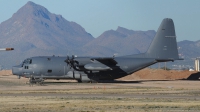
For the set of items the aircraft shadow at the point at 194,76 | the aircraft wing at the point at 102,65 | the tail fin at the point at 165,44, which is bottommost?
the aircraft shadow at the point at 194,76

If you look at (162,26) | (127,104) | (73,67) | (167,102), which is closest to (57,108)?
(127,104)

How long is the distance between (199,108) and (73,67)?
125ft

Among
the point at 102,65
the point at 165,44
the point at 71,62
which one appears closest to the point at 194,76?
the point at 165,44

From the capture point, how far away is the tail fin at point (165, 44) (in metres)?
76.1

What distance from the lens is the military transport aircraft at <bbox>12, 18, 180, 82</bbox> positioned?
74.1 meters

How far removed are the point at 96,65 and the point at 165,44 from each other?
10460 millimetres

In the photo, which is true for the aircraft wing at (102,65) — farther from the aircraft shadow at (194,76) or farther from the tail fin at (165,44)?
the aircraft shadow at (194,76)

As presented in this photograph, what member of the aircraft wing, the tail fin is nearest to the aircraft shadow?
the tail fin

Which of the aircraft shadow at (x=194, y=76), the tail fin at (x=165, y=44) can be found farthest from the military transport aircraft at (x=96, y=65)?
the aircraft shadow at (x=194, y=76)

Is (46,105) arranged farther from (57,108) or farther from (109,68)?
(109,68)

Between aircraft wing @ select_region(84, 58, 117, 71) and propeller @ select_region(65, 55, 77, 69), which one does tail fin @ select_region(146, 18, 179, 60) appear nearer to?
aircraft wing @ select_region(84, 58, 117, 71)

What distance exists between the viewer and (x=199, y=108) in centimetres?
3762

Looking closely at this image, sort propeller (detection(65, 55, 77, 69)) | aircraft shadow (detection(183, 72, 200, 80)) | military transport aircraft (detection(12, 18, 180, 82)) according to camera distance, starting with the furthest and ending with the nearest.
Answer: aircraft shadow (detection(183, 72, 200, 80)) → military transport aircraft (detection(12, 18, 180, 82)) → propeller (detection(65, 55, 77, 69))

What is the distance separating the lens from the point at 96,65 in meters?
74.2
